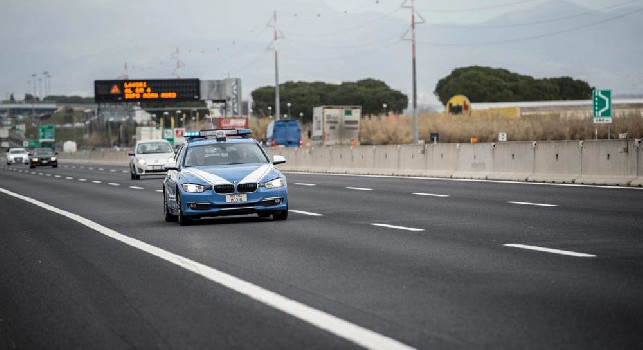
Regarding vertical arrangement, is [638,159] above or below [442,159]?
above

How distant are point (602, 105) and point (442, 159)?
8.11 meters

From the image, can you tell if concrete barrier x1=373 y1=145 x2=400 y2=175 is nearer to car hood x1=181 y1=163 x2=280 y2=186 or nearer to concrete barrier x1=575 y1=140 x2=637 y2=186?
concrete barrier x1=575 y1=140 x2=637 y2=186

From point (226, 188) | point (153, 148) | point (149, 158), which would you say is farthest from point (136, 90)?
point (226, 188)

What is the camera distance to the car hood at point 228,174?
18250 mm

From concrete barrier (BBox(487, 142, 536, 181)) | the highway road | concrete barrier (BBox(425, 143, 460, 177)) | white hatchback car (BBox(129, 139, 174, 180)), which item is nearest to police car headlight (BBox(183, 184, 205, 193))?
the highway road

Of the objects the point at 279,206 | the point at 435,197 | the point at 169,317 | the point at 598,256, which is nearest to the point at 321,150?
the point at 435,197

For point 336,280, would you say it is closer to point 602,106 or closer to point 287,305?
point 287,305

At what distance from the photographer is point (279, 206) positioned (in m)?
18.5

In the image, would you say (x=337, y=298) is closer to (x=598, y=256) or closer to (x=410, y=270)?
(x=410, y=270)

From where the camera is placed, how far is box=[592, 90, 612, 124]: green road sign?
40844mm

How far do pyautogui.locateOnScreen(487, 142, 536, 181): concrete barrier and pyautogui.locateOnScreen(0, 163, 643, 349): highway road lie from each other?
953cm

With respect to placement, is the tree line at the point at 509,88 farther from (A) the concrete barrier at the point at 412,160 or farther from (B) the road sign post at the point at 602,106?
(A) the concrete barrier at the point at 412,160

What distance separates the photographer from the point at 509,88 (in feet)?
561

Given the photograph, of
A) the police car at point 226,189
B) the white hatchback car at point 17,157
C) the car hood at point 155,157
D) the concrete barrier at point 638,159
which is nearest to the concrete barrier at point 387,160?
the car hood at point 155,157
